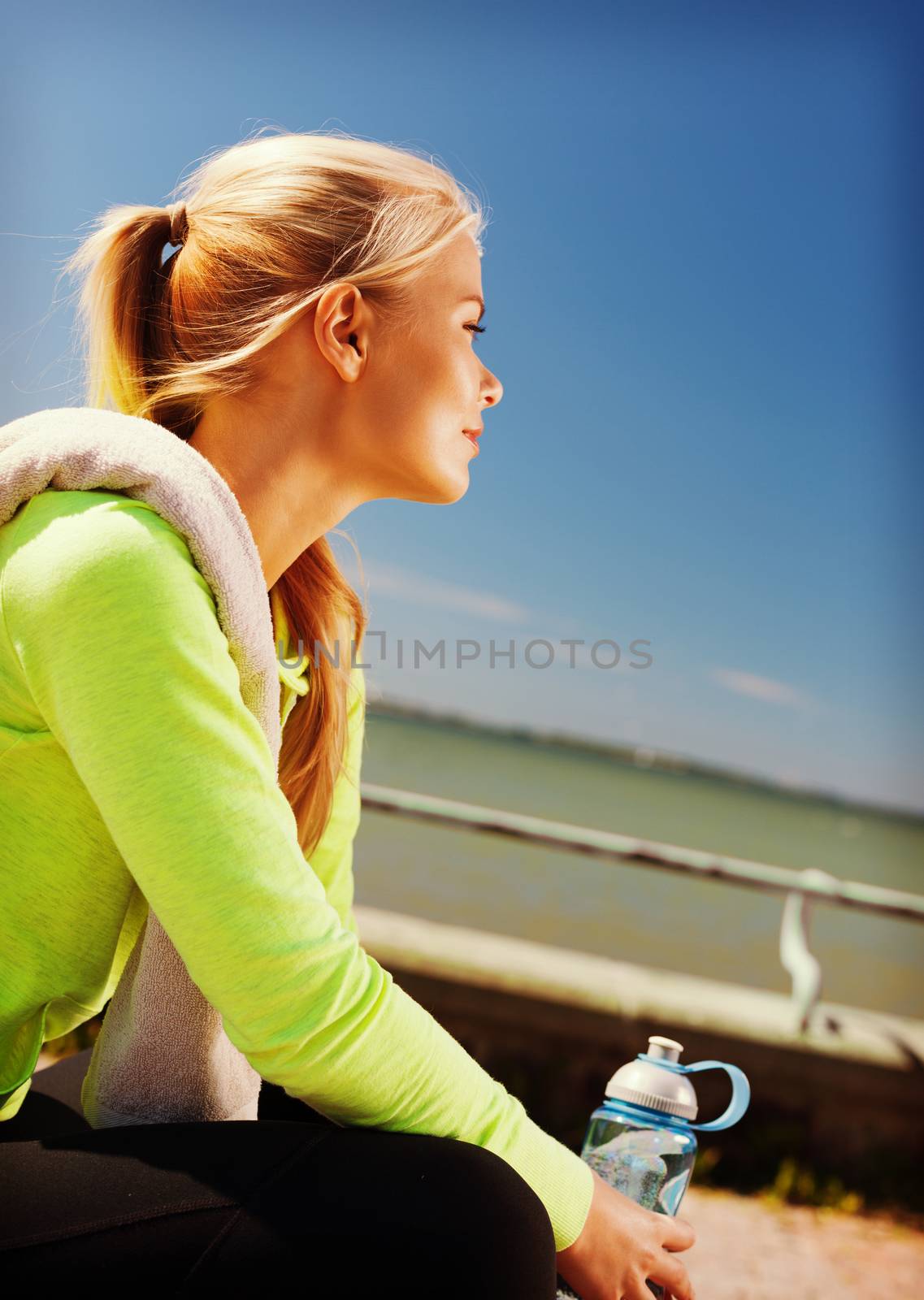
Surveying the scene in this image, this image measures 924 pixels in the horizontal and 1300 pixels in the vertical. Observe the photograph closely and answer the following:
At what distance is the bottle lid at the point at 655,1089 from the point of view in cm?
118

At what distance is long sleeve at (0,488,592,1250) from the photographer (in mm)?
862

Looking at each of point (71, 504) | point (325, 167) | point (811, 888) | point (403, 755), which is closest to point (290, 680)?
point (71, 504)

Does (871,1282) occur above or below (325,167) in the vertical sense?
below

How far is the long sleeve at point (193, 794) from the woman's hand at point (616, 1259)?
226mm

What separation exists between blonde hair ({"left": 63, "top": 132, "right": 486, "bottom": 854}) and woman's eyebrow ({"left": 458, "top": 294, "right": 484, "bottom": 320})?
0.07m

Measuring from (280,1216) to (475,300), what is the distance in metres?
1.06

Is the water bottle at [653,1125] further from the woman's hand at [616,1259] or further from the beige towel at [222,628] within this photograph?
the beige towel at [222,628]

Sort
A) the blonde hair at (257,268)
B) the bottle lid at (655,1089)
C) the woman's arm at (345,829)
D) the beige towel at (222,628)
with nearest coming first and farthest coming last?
the beige towel at (222,628) → the bottle lid at (655,1089) → the blonde hair at (257,268) → the woman's arm at (345,829)

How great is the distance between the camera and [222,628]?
3.20ft

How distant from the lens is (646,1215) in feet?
3.34

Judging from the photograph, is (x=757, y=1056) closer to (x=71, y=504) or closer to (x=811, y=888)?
(x=811, y=888)

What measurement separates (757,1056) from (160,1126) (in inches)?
87.0

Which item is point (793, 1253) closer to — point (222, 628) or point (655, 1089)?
point (655, 1089)

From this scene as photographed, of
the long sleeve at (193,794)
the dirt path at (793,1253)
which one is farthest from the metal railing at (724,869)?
the long sleeve at (193,794)
